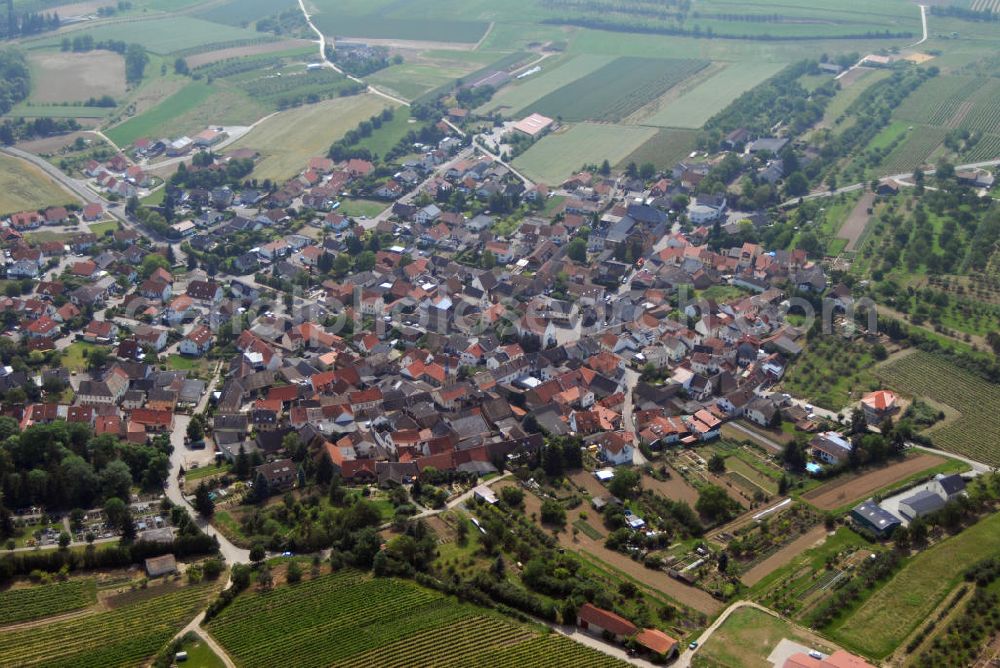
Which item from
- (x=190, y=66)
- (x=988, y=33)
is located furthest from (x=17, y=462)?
(x=988, y=33)

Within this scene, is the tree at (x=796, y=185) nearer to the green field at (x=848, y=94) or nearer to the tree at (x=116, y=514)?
the green field at (x=848, y=94)

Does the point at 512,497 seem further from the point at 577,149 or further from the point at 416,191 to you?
the point at 577,149

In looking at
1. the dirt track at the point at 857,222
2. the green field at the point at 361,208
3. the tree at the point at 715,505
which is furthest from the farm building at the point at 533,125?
the tree at the point at 715,505

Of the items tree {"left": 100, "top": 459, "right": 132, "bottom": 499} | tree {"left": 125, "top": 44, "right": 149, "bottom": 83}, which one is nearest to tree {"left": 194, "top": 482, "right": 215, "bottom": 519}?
tree {"left": 100, "top": 459, "right": 132, "bottom": 499}

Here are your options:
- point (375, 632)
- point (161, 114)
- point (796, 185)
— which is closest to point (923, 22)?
point (796, 185)

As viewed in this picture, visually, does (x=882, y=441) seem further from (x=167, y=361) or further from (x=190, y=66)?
(x=190, y=66)
